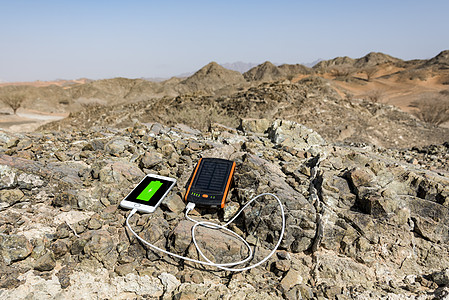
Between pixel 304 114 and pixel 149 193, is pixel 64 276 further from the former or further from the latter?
pixel 304 114

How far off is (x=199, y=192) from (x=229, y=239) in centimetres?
52

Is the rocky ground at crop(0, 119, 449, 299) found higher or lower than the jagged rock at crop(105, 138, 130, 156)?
lower

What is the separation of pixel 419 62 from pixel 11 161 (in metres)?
60.9

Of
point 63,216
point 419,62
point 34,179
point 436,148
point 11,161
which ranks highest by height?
point 419,62

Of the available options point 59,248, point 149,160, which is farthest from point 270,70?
point 59,248

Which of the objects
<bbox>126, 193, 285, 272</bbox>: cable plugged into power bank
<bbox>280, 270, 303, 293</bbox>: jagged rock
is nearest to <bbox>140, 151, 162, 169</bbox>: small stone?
<bbox>126, 193, 285, 272</bbox>: cable plugged into power bank

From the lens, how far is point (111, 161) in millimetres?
2877

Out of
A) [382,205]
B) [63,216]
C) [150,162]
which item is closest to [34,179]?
[63,216]

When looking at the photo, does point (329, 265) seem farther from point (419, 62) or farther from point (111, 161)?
point (419, 62)

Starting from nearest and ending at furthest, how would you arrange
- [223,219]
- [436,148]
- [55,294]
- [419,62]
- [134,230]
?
[55,294]
[134,230]
[223,219]
[436,148]
[419,62]

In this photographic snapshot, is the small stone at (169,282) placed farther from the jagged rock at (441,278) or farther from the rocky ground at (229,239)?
the jagged rock at (441,278)

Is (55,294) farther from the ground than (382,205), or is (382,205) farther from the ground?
(382,205)

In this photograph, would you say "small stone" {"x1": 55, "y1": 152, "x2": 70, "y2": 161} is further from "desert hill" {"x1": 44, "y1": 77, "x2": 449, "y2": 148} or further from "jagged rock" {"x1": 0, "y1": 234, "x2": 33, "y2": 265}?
"desert hill" {"x1": 44, "y1": 77, "x2": 449, "y2": 148}

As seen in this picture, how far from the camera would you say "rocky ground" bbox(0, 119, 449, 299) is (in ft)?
5.78
